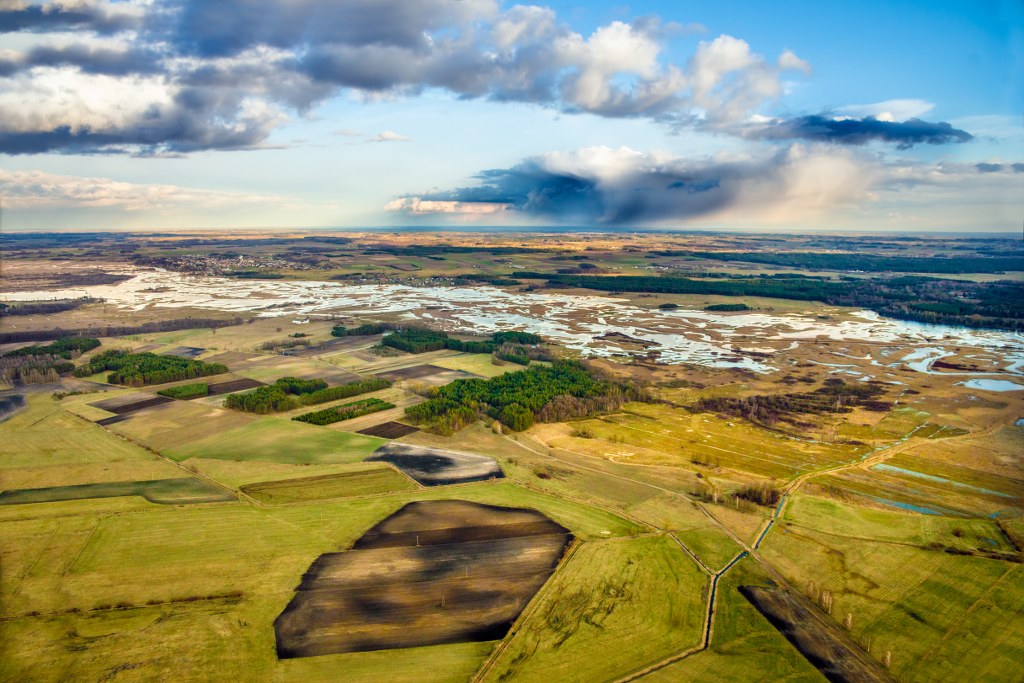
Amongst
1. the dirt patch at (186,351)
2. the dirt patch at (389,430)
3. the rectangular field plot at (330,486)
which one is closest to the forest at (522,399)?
the dirt patch at (389,430)

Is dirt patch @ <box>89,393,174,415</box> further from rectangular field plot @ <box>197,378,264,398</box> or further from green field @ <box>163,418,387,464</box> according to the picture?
green field @ <box>163,418,387,464</box>

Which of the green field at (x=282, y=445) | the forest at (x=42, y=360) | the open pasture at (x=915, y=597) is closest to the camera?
the open pasture at (x=915, y=597)

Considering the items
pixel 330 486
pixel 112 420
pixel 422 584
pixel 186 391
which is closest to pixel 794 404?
pixel 330 486

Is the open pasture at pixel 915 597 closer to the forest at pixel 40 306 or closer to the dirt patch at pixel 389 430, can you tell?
the dirt patch at pixel 389 430

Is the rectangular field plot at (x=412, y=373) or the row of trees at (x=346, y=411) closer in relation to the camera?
the row of trees at (x=346, y=411)

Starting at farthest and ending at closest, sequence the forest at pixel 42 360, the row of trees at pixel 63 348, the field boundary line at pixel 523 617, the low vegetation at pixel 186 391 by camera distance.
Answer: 1. the row of trees at pixel 63 348
2. the forest at pixel 42 360
3. the low vegetation at pixel 186 391
4. the field boundary line at pixel 523 617

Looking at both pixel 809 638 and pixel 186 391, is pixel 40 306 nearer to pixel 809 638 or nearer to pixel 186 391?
pixel 186 391

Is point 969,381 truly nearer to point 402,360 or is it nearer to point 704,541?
point 704,541
